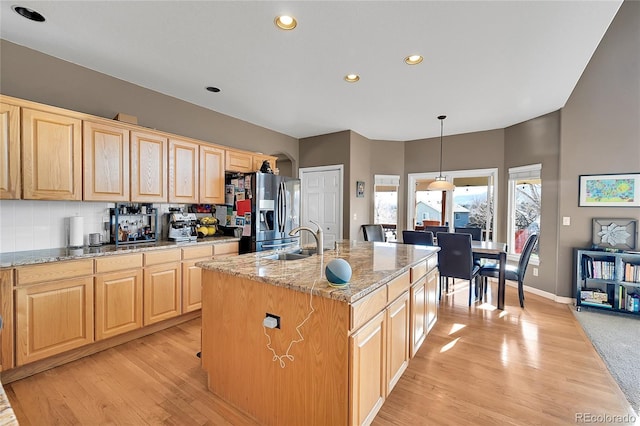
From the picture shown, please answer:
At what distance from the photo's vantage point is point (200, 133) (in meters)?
3.92

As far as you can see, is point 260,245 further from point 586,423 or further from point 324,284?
point 586,423

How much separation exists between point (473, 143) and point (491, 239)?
183cm

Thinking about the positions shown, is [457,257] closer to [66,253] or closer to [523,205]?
[523,205]

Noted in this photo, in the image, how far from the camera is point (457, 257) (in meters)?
3.68

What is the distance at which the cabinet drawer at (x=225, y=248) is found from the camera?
342cm

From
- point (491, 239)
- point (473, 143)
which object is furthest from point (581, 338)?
point (473, 143)

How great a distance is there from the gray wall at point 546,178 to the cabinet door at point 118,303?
533cm

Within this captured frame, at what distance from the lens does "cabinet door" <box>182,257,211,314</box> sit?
10.2 ft

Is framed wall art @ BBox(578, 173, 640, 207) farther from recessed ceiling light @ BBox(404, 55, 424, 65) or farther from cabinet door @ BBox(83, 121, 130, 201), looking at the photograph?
cabinet door @ BBox(83, 121, 130, 201)

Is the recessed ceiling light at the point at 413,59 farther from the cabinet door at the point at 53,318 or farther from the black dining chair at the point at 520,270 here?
the cabinet door at the point at 53,318

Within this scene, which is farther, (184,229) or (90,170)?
(184,229)

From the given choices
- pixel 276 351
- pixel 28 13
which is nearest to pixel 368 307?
pixel 276 351

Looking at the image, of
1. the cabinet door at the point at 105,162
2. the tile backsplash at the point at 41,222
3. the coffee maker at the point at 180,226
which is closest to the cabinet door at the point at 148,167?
the cabinet door at the point at 105,162

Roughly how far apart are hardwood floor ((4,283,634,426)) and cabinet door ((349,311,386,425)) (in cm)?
30
